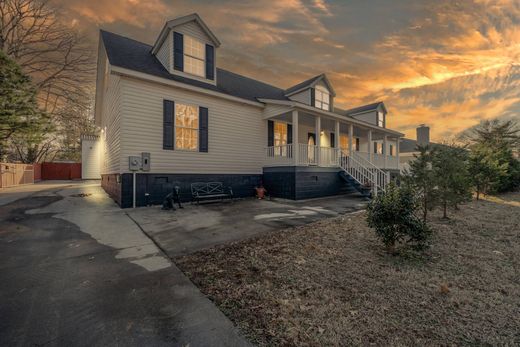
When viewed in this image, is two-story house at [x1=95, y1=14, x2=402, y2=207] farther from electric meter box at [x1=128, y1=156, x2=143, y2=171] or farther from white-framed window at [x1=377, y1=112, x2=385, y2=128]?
white-framed window at [x1=377, y1=112, x2=385, y2=128]

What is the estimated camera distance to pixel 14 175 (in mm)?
16094

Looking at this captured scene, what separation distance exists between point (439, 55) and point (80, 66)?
83.8 ft

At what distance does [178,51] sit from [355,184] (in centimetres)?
1054

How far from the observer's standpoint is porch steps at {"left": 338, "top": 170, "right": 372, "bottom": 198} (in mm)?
10030

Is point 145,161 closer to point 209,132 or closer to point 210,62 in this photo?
point 209,132

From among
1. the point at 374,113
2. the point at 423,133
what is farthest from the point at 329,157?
the point at 423,133

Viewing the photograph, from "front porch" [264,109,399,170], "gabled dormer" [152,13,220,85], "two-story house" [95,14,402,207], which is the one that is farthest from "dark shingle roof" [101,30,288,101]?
"front porch" [264,109,399,170]

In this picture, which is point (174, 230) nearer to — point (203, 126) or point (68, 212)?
point (68, 212)

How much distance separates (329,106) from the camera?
15.2 m

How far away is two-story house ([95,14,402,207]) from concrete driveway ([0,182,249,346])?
4.38m

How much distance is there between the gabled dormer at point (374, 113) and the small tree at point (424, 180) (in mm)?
→ 14050

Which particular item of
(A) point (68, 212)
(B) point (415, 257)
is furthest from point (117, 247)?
(B) point (415, 257)

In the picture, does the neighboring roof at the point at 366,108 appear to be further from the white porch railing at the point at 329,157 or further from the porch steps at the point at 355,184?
the porch steps at the point at 355,184

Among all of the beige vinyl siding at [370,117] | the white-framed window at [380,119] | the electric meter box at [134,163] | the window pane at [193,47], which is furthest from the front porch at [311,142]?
the electric meter box at [134,163]
